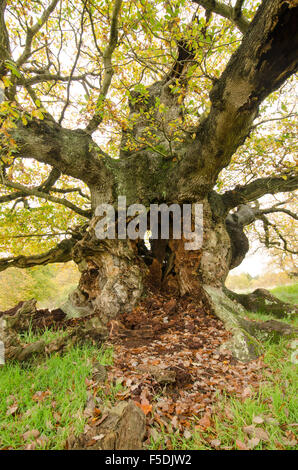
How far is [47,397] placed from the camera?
8.04 ft

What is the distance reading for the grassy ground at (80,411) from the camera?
1.96 metres

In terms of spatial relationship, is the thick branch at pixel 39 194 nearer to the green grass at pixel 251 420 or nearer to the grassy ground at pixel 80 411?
the grassy ground at pixel 80 411

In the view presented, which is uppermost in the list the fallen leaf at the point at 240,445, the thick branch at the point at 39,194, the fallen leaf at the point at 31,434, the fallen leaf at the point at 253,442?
the thick branch at the point at 39,194

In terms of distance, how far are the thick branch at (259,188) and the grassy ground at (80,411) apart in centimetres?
360

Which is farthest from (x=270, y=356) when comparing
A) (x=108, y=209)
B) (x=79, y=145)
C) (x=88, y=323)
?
(x=79, y=145)

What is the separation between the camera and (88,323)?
4.32 meters

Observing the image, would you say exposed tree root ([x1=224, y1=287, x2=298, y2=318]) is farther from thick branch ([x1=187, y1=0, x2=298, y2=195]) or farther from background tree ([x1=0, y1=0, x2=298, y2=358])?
thick branch ([x1=187, y1=0, x2=298, y2=195])

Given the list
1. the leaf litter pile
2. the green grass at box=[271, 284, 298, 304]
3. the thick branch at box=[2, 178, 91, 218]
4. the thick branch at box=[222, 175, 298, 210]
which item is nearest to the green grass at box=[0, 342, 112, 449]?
the leaf litter pile

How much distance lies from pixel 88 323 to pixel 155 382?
2.04m

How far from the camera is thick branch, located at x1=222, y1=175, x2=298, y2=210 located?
5.23 m

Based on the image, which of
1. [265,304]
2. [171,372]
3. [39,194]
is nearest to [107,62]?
[39,194]

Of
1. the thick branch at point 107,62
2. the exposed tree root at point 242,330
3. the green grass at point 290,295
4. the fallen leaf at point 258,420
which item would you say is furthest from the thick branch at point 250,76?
the green grass at point 290,295

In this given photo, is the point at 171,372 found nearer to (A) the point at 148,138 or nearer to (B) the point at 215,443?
(B) the point at 215,443

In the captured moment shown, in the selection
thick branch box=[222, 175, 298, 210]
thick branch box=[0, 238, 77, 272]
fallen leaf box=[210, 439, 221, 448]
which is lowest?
fallen leaf box=[210, 439, 221, 448]
